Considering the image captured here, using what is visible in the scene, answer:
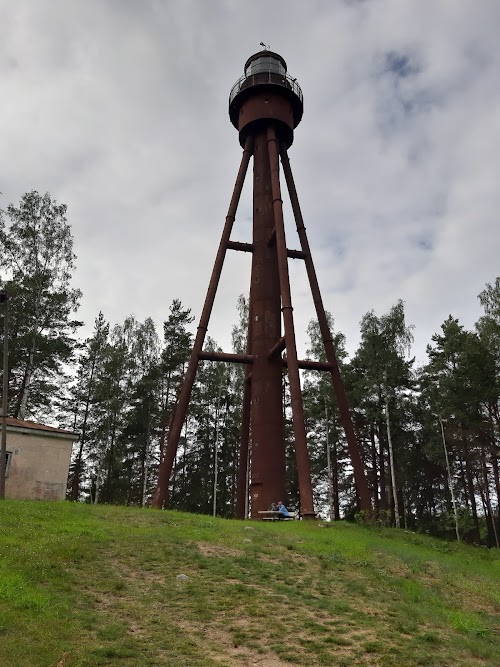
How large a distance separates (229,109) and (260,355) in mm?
13433

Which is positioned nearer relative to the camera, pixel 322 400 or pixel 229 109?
pixel 229 109

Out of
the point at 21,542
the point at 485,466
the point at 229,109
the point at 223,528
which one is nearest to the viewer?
the point at 21,542

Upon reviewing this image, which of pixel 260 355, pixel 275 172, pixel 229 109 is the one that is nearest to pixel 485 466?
pixel 260 355

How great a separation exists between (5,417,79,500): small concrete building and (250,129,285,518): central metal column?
7910 millimetres

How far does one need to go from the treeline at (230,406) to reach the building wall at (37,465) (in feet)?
19.6

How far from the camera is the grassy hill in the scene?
670cm

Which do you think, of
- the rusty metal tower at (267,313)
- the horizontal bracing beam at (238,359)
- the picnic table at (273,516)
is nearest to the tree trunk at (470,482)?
the rusty metal tower at (267,313)

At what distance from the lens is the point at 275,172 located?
25.3 m

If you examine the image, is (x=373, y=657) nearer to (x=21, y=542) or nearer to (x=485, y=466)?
(x=21, y=542)

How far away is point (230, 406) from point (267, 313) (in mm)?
17841

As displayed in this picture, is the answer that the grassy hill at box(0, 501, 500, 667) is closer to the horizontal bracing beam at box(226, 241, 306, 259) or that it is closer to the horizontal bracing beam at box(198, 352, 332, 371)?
the horizontal bracing beam at box(198, 352, 332, 371)

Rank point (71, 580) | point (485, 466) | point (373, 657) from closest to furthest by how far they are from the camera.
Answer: point (373, 657) → point (71, 580) → point (485, 466)

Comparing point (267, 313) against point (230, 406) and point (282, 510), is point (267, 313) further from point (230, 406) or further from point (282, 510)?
point (230, 406)

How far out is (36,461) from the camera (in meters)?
21.8
